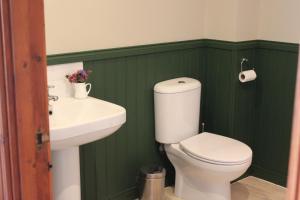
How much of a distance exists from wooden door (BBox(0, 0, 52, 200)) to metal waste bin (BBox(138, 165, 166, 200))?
1.52 m

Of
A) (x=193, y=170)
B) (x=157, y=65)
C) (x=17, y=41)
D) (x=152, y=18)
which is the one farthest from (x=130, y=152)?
(x=17, y=41)

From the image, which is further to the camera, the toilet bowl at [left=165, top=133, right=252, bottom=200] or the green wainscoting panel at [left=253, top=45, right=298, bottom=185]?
the green wainscoting panel at [left=253, top=45, right=298, bottom=185]

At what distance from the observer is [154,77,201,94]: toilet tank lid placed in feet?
9.07

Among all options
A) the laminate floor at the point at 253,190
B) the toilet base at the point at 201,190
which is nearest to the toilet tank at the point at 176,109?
the toilet base at the point at 201,190

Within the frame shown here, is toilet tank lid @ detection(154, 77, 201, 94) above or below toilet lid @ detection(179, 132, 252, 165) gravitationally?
above

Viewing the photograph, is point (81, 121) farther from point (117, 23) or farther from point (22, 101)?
point (117, 23)

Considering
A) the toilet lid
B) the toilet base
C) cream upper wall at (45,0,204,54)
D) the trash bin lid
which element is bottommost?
the toilet base

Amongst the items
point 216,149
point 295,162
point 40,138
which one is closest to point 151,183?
point 216,149

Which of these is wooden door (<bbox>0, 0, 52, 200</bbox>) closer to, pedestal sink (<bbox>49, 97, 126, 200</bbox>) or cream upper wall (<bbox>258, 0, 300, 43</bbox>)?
pedestal sink (<bbox>49, 97, 126, 200</bbox>)

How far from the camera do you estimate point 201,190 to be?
2.85 metres

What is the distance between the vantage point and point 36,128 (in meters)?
1.24

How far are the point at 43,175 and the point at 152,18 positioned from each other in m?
1.73

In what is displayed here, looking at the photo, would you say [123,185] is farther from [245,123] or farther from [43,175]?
[43,175]

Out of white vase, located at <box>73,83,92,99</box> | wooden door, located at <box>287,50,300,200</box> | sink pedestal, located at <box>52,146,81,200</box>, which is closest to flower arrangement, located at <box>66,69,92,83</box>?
white vase, located at <box>73,83,92,99</box>
